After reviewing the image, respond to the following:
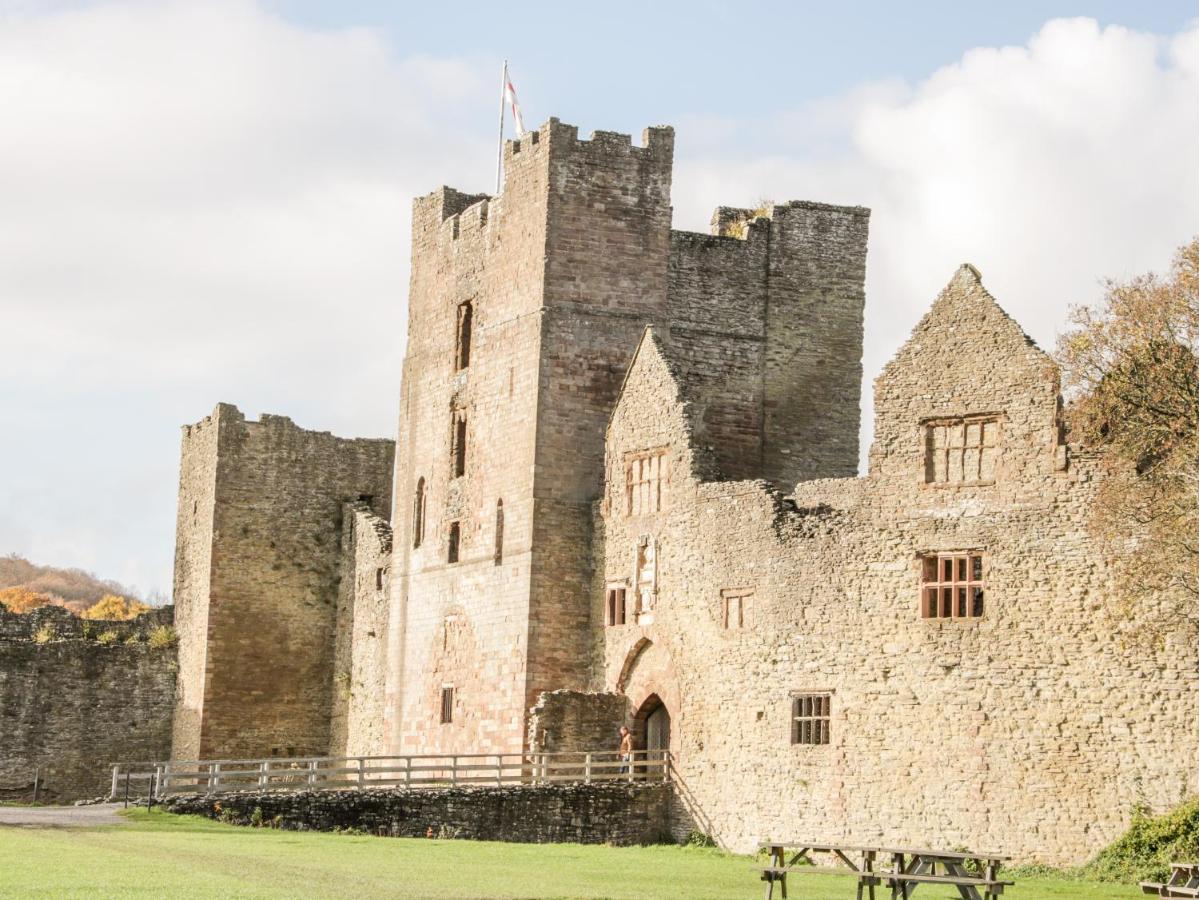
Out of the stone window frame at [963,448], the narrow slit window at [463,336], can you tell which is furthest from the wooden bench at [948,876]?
the narrow slit window at [463,336]

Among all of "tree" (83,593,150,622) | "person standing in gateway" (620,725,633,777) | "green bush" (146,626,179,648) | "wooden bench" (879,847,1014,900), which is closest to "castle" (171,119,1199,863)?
"person standing in gateway" (620,725,633,777)

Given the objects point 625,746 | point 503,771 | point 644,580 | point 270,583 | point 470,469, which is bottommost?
point 503,771

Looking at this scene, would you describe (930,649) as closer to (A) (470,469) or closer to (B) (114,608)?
(A) (470,469)

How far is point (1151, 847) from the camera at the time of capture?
109ft

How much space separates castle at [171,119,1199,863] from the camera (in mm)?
35375

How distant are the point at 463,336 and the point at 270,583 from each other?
11.2m

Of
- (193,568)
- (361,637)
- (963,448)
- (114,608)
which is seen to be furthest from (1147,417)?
(114,608)

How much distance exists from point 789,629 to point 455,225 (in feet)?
53.1

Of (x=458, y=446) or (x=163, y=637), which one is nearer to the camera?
(x=458, y=446)

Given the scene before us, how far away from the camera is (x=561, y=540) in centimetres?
4538

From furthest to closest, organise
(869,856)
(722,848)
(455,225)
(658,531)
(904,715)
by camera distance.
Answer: (455,225), (658,531), (722,848), (904,715), (869,856)

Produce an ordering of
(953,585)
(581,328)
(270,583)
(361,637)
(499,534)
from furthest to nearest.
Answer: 1. (270,583)
2. (361,637)
3. (499,534)
4. (581,328)
5. (953,585)

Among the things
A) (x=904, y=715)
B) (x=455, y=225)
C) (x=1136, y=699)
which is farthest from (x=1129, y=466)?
(x=455, y=225)

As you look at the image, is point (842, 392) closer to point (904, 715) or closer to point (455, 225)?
point (455, 225)
